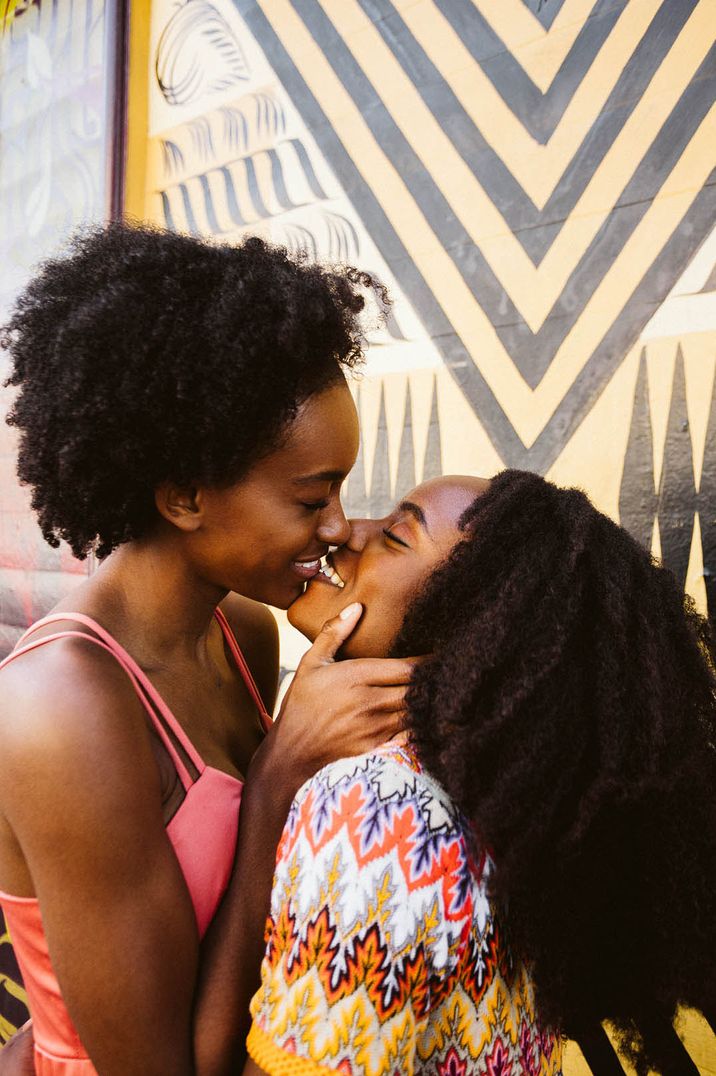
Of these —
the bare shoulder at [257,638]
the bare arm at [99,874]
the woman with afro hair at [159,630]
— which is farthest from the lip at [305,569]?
the bare shoulder at [257,638]

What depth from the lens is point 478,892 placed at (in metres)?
1.25

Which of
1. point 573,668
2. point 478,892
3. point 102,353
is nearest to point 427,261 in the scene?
point 102,353

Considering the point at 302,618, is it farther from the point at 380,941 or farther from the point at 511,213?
the point at 511,213

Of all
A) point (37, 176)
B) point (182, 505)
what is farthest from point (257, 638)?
point (37, 176)

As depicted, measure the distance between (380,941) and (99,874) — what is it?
473 millimetres

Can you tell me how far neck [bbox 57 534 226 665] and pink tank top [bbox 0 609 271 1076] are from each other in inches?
3.9

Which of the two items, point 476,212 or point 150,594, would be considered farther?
point 476,212

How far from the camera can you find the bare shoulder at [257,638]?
230cm

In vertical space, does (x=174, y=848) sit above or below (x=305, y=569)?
below

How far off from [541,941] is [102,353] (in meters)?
1.24

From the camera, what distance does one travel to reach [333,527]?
1669 mm

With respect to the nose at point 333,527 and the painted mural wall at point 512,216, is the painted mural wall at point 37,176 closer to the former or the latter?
the painted mural wall at point 512,216

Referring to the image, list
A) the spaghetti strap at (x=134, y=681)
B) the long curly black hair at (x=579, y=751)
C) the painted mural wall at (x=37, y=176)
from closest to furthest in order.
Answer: the long curly black hair at (x=579, y=751), the spaghetti strap at (x=134, y=681), the painted mural wall at (x=37, y=176)

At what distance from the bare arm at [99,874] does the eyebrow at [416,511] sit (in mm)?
647
